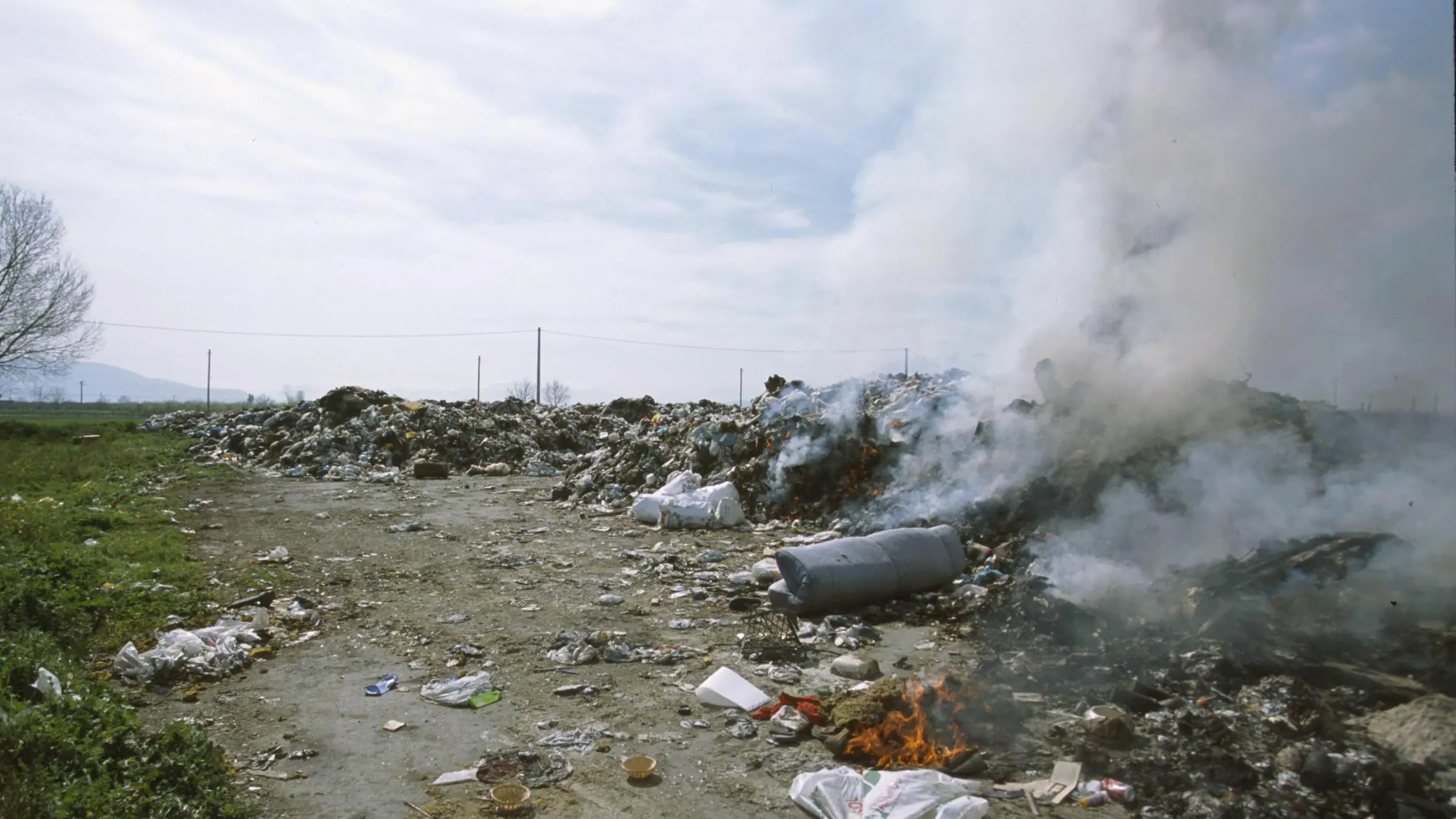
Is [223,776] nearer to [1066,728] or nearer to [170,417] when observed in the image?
[1066,728]

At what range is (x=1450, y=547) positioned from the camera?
5.14 metres

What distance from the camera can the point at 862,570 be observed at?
6.47m

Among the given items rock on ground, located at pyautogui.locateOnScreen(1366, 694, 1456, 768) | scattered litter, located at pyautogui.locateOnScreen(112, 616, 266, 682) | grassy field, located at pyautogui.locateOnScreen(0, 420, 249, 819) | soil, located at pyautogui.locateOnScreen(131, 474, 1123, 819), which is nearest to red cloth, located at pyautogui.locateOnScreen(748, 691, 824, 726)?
soil, located at pyautogui.locateOnScreen(131, 474, 1123, 819)

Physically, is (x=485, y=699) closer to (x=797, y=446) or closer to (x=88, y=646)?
(x=88, y=646)

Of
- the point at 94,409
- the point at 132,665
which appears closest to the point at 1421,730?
the point at 132,665

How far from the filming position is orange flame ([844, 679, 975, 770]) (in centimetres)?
374

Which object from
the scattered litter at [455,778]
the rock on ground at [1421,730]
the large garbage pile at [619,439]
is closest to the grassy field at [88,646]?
the scattered litter at [455,778]

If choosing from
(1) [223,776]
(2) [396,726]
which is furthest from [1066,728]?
(1) [223,776]

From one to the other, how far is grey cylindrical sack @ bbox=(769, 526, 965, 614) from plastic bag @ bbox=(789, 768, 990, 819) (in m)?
2.79

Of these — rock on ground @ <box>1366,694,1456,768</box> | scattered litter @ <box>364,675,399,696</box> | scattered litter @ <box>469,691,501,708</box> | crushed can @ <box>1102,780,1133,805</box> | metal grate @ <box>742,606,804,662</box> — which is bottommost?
scattered litter @ <box>364,675,399,696</box>

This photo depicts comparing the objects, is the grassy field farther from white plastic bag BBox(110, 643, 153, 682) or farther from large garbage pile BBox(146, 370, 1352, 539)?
large garbage pile BBox(146, 370, 1352, 539)

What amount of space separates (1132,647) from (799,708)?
2.39 m

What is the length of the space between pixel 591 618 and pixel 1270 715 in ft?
15.2

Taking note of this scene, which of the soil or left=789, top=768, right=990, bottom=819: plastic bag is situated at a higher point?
left=789, top=768, right=990, bottom=819: plastic bag
